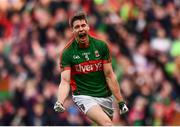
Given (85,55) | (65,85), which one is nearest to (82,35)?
(85,55)

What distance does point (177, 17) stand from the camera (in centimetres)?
1775

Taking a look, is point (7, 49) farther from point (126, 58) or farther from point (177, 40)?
point (177, 40)

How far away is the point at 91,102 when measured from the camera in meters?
10.3

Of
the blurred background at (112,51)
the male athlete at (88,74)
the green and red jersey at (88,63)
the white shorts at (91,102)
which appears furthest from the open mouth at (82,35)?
the blurred background at (112,51)

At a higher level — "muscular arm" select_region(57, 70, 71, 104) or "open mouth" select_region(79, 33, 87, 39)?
"open mouth" select_region(79, 33, 87, 39)

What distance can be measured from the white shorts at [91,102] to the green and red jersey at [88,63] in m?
0.07

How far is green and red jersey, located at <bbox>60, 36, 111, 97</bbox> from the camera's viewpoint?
1030 centimetres

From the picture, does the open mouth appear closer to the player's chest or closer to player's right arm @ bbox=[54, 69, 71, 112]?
the player's chest

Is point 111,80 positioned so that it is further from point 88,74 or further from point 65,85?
point 65,85

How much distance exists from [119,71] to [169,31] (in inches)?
67.1

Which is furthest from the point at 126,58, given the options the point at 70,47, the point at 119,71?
the point at 70,47

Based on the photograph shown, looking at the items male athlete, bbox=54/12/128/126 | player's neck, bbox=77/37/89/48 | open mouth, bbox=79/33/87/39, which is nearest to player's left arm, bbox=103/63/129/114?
male athlete, bbox=54/12/128/126

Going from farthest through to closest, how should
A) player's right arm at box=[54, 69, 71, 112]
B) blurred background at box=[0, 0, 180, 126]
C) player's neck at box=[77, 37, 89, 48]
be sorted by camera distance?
blurred background at box=[0, 0, 180, 126], player's neck at box=[77, 37, 89, 48], player's right arm at box=[54, 69, 71, 112]

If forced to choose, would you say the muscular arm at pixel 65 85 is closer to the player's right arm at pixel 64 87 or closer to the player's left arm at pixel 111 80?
the player's right arm at pixel 64 87
